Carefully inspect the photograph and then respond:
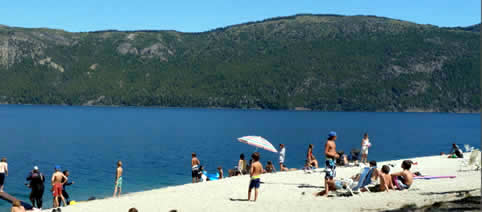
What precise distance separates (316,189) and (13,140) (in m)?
59.2

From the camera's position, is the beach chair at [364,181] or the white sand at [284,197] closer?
the white sand at [284,197]

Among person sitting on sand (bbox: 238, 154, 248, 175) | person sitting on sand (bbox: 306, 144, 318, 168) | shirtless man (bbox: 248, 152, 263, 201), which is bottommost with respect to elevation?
person sitting on sand (bbox: 238, 154, 248, 175)

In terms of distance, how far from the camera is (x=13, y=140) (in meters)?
69.4

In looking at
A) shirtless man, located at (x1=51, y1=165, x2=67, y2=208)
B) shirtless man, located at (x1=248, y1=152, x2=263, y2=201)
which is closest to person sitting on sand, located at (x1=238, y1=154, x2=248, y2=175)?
shirtless man, located at (x1=51, y1=165, x2=67, y2=208)

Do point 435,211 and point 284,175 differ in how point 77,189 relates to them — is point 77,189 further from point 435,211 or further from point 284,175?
point 435,211

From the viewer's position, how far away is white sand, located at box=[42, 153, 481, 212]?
15.9 meters

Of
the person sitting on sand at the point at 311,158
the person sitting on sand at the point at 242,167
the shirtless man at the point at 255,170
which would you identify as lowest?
the person sitting on sand at the point at 242,167

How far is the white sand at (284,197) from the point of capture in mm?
15867

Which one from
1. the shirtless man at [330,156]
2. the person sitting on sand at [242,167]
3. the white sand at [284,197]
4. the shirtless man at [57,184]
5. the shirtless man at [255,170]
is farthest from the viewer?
the person sitting on sand at [242,167]

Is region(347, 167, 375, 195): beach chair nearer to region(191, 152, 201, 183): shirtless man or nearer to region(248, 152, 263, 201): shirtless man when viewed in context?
region(248, 152, 263, 201): shirtless man

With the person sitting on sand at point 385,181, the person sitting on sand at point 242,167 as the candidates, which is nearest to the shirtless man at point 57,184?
the person sitting on sand at point 242,167

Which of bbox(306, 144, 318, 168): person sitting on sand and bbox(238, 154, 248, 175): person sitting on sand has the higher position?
bbox(306, 144, 318, 168): person sitting on sand

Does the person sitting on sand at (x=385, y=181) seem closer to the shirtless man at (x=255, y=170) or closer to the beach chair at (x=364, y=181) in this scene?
the beach chair at (x=364, y=181)

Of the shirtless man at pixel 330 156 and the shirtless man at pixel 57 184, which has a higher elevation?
the shirtless man at pixel 330 156
